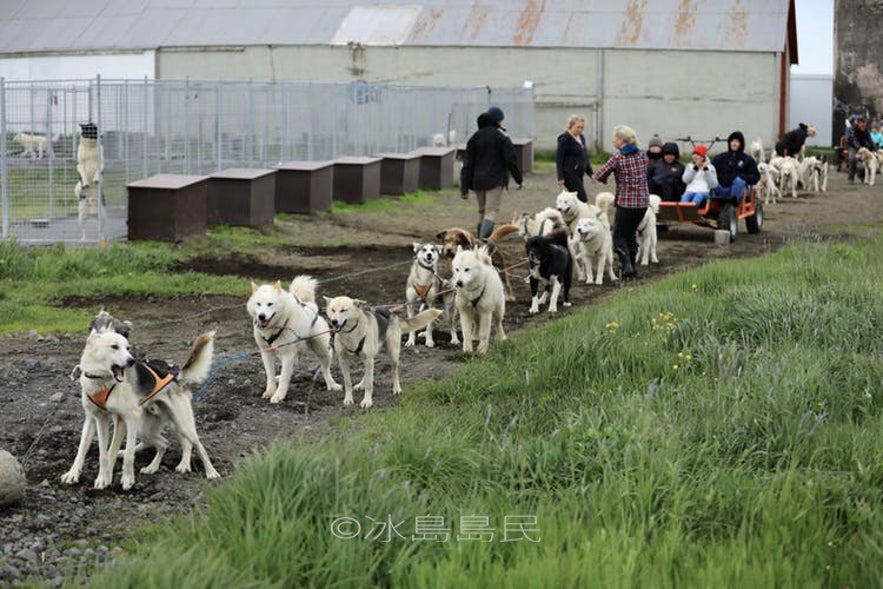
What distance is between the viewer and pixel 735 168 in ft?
70.7

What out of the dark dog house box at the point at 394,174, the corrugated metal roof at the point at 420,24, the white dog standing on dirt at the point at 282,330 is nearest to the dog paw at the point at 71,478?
the white dog standing on dirt at the point at 282,330

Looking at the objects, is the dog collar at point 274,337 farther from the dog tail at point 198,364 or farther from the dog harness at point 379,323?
the dog tail at point 198,364

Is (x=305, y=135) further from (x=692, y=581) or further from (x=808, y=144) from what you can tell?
(x=808, y=144)

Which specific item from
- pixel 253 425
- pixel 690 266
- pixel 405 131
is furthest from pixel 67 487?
pixel 405 131

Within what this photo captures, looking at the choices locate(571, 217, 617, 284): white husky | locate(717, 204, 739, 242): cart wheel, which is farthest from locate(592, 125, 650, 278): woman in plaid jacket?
locate(717, 204, 739, 242): cart wheel

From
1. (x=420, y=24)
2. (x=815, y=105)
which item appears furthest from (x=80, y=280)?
(x=815, y=105)

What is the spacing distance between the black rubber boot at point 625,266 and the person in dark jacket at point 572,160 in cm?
186

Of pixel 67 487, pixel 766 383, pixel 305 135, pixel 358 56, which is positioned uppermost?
pixel 358 56

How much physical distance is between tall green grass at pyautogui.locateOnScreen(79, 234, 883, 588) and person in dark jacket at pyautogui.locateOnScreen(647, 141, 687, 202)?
437 inches

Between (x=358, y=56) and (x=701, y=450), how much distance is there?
3672cm

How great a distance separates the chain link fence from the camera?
18.3 meters

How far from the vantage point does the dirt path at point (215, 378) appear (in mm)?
6895

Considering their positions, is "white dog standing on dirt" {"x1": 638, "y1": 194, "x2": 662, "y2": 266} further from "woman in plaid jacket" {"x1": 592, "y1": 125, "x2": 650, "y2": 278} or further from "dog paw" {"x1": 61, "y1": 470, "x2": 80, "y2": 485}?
"dog paw" {"x1": 61, "y1": 470, "x2": 80, "y2": 485}

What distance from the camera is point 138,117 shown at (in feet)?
63.8
